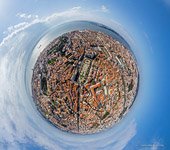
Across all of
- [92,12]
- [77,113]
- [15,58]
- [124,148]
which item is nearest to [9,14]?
[15,58]

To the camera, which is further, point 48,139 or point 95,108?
point 48,139

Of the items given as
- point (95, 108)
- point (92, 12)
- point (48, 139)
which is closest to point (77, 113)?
point (95, 108)

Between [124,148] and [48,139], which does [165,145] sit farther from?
[48,139]

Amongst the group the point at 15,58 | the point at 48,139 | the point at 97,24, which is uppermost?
the point at 97,24

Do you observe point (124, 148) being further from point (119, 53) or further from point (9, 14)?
point (9, 14)

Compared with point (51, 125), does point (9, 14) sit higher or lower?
higher

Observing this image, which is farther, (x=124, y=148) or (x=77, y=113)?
(x=124, y=148)
